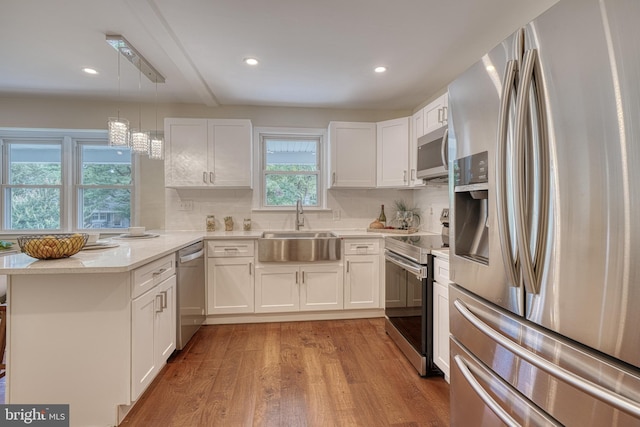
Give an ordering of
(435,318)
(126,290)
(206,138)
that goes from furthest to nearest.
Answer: (206,138) < (435,318) < (126,290)

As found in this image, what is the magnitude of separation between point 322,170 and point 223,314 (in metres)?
2.01

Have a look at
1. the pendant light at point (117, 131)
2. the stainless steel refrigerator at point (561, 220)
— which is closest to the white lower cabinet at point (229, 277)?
the pendant light at point (117, 131)

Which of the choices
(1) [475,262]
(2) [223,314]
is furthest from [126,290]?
(1) [475,262]

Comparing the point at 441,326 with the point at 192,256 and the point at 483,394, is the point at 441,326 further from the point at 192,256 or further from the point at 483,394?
the point at 192,256

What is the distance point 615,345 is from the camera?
660 millimetres

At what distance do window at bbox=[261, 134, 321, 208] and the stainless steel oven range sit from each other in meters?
1.42

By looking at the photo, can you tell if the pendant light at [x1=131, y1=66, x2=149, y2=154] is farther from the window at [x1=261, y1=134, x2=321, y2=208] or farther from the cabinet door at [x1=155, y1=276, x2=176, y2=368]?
the window at [x1=261, y1=134, x2=321, y2=208]

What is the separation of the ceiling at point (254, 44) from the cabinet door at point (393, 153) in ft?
1.17

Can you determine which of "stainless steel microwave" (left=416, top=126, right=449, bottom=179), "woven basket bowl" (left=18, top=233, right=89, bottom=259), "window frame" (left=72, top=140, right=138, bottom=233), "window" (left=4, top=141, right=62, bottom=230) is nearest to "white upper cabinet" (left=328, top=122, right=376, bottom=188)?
"stainless steel microwave" (left=416, top=126, right=449, bottom=179)

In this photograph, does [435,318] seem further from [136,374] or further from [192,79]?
[192,79]

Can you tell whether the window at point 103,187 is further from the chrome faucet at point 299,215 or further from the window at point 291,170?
the chrome faucet at point 299,215

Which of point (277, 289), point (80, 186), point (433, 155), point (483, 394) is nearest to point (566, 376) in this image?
point (483, 394)

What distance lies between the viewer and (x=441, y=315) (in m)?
1.82

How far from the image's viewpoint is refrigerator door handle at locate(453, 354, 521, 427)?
942mm
